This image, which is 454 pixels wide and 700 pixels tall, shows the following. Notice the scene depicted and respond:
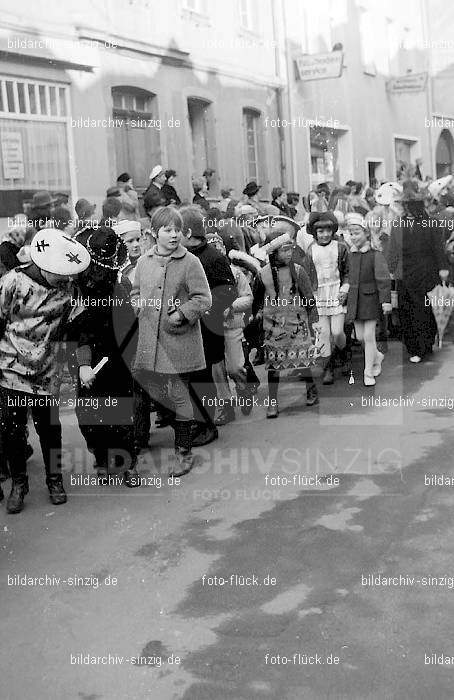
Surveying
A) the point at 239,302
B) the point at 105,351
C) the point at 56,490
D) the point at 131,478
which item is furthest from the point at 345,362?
the point at 56,490

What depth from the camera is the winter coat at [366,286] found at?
32.4 feet

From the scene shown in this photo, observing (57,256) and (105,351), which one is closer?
(57,256)

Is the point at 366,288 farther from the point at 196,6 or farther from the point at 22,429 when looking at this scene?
the point at 196,6

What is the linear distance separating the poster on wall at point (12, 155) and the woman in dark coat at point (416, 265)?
5335 millimetres

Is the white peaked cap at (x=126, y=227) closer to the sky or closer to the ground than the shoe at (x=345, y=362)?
closer to the sky

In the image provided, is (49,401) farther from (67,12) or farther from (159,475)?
(67,12)

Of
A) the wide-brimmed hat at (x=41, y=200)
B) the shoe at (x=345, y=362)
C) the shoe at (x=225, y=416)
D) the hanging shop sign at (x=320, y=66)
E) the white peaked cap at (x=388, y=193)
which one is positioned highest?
the hanging shop sign at (x=320, y=66)

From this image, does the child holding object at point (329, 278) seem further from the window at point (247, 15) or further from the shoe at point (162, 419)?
the window at point (247, 15)

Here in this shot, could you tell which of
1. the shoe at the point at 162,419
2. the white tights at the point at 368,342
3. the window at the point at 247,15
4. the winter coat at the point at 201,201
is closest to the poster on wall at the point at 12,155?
the winter coat at the point at 201,201

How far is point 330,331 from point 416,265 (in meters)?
1.81

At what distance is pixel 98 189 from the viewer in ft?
49.8

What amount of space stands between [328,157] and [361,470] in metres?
18.5

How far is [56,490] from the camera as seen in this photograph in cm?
638

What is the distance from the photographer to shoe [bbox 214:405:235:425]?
336 inches
